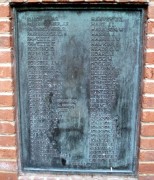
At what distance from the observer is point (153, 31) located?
7.31 feet

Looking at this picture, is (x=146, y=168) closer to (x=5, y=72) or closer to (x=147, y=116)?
(x=147, y=116)

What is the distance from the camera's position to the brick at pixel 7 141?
2.47 m

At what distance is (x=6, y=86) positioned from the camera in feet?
7.77

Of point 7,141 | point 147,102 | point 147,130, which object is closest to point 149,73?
point 147,102

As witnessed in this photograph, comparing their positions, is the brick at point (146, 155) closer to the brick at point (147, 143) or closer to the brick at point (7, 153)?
the brick at point (147, 143)

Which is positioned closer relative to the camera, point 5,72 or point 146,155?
point 5,72

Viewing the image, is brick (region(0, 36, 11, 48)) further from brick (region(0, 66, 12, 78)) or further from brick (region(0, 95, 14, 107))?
brick (region(0, 95, 14, 107))

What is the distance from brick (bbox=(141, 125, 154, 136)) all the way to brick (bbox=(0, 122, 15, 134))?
91cm

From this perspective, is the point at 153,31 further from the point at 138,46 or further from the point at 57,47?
the point at 57,47

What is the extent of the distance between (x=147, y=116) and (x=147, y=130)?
0.10 m

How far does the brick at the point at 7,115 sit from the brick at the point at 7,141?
5.4 inches

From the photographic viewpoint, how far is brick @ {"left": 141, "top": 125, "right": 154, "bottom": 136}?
94.3 inches

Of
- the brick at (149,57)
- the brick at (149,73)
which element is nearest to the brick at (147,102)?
the brick at (149,73)

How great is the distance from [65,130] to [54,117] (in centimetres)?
13
